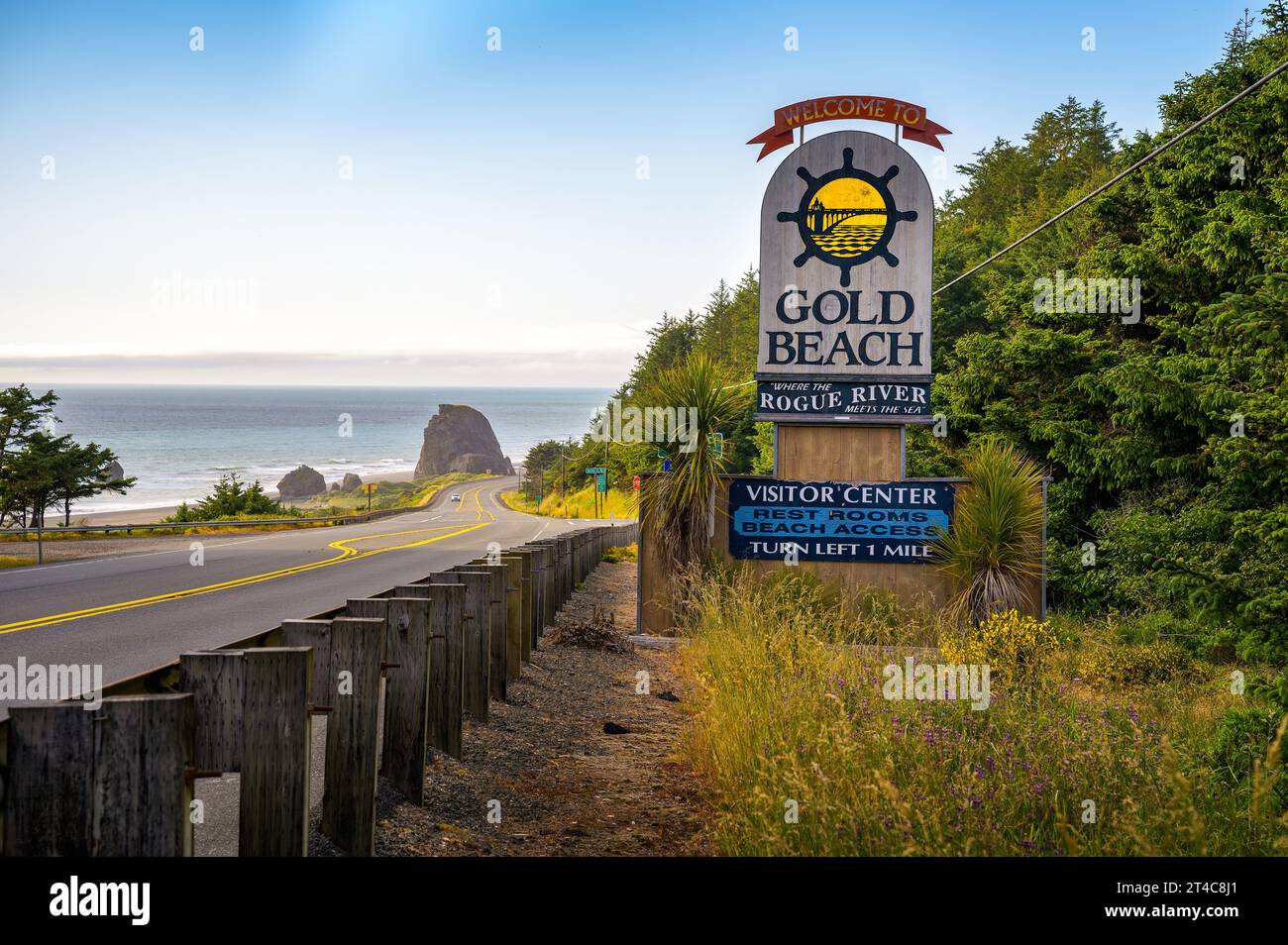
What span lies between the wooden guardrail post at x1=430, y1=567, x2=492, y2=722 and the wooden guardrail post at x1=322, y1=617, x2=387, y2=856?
2.16 metres

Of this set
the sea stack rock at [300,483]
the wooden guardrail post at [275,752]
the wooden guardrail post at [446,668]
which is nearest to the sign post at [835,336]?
the wooden guardrail post at [446,668]

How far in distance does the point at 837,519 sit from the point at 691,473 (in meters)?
1.95

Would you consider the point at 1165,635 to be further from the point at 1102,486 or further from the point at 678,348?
the point at 678,348

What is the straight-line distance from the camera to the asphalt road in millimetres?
10664

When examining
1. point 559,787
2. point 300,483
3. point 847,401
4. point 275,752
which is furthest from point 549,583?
point 300,483

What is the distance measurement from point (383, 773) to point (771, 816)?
202cm

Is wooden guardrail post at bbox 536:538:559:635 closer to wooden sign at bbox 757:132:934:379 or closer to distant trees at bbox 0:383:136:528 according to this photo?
wooden sign at bbox 757:132:934:379

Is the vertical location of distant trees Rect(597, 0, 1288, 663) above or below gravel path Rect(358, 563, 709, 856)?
above

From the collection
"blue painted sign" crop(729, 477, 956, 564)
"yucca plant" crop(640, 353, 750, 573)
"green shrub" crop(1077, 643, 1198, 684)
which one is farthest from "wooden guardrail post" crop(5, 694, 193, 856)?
"blue painted sign" crop(729, 477, 956, 564)

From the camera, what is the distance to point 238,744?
12.0 ft

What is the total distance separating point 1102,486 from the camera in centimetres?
Answer: 1811

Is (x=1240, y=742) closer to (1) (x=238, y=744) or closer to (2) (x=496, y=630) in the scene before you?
(2) (x=496, y=630)

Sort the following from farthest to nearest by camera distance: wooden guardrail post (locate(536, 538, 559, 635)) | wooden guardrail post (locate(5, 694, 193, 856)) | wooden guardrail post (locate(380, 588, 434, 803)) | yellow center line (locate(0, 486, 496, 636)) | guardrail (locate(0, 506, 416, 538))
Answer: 1. guardrail (locate(0, 506, 416, 538))
2. yellow center line (locate(0, 486, 496, 636))
3. wooden guardrail post (locate(536, 538, 559, 635))
4. wooden guardrail post (locate(380, 588, 434, 803))
5. wooden guardrail post (locate(5, 694, 193, 856))
